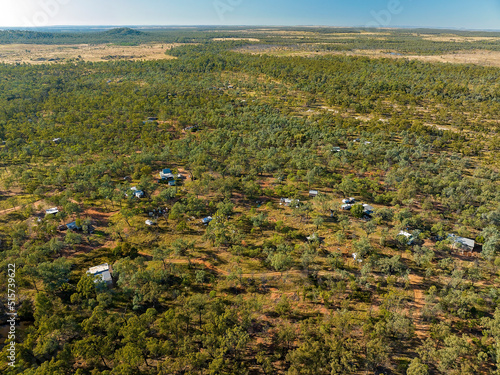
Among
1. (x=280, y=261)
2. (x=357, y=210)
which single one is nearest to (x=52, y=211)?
(x=280, y=261)

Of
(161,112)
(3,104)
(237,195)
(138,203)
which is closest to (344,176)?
(237,195)

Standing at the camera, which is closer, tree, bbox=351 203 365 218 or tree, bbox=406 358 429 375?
tree, bbox=406 358 429 375

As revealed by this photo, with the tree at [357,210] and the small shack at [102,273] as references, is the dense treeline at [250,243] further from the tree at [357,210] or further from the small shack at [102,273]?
the small shack at [102,273]

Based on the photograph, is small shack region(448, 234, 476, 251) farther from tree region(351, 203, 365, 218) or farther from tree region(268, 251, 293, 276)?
tree region(268, 251, 293, 276)

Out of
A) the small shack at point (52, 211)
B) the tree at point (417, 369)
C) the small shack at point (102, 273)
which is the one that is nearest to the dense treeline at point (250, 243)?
the tree at point (417, 369)

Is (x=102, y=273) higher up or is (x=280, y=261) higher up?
(x=280, y=261)

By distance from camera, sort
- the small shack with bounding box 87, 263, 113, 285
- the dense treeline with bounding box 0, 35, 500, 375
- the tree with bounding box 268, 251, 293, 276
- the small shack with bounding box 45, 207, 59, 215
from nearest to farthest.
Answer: the dense treeline with bounding box 0, 35, 500, 375 → the small shack with bounding box 87, 263, 113, 285 → the tree with bounding box 268, 251, 293, 276 → the small shack with bounding box 45, 207, 59, 215

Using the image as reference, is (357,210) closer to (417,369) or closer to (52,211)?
(417,369)

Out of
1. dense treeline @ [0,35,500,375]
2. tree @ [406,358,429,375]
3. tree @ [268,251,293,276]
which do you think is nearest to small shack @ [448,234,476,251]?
dense treeline @ [0,35,500,375]

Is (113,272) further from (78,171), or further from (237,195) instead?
(78,171)
